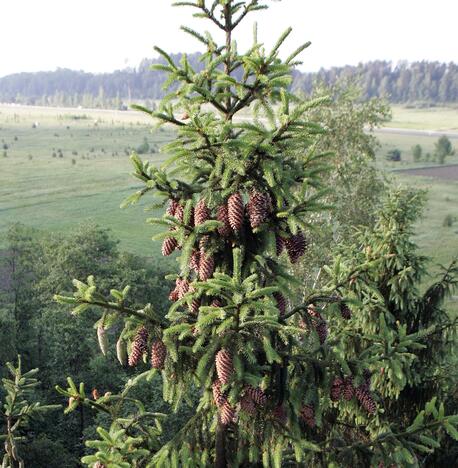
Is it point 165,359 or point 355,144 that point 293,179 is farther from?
point 355,144

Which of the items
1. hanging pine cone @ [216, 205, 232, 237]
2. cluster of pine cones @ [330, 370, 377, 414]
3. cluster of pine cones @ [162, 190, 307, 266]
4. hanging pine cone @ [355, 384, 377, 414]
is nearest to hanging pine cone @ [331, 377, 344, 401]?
cluster of pine cones @ [330, 370, 377, 414]

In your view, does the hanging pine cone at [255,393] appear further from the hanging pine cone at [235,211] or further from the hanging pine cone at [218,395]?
the hanging pine cone at [235,211]

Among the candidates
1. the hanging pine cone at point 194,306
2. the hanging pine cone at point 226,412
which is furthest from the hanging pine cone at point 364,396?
the hanging pine cone at point 194,306

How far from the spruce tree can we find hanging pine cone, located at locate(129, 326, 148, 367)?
12mm

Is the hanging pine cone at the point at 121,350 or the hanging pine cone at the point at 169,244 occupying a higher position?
the hanging pine cone at the point at 169,244

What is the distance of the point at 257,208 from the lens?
5570 mm

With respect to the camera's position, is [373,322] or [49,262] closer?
[373,322]

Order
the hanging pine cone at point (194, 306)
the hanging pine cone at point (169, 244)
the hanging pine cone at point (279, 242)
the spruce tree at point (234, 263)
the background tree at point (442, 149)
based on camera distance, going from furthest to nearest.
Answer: the background tree at point (442, 149)
the hanging pine cone at point (194, 306)
the hanging pine cone at point (279, 242)
the hanging pine cone at point (169, 244)
the spruce tree at point (234, 263)

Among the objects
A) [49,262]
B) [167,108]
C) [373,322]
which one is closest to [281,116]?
[167,108]

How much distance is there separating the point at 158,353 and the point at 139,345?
0.22 meters

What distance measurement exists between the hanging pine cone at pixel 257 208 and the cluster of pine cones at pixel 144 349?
5.28 feet

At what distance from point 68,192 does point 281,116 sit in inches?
2788

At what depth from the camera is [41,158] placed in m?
93.2

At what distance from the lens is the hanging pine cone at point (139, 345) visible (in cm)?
568
